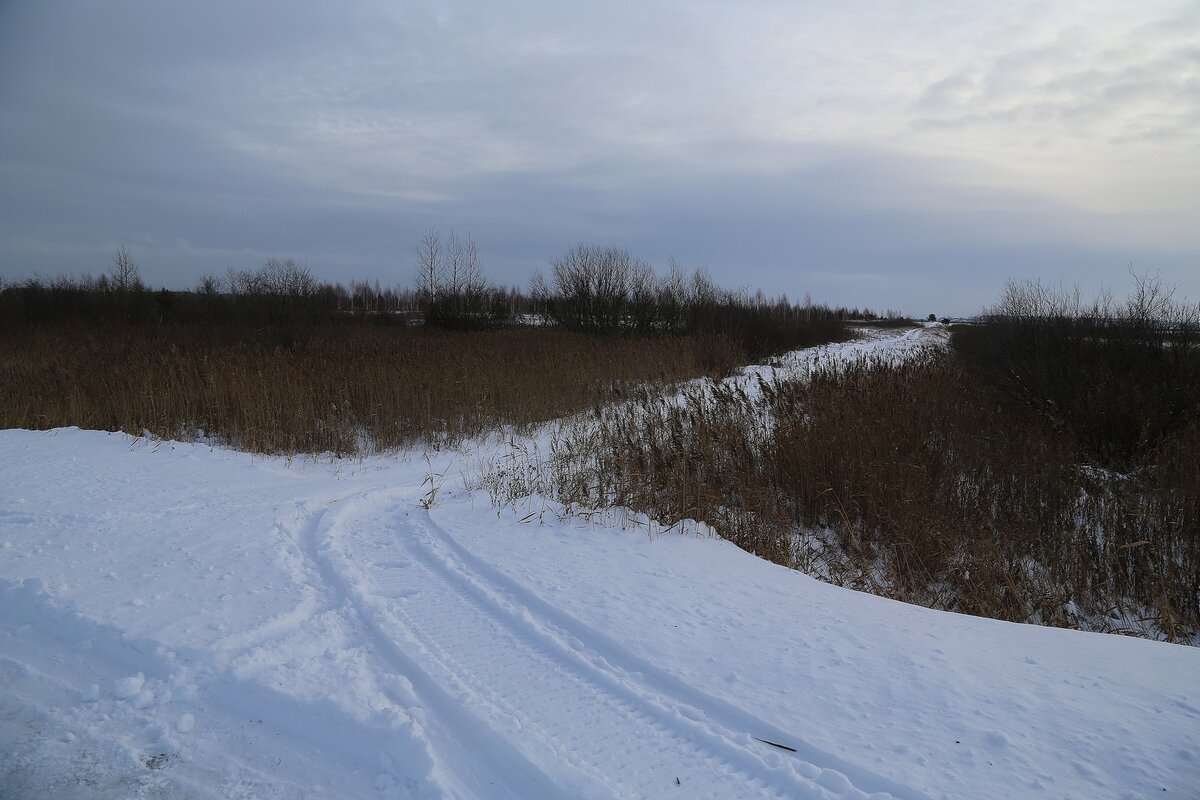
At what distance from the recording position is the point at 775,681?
2916mm

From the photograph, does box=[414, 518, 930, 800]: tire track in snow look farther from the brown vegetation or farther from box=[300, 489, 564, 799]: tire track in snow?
the brown vegetation

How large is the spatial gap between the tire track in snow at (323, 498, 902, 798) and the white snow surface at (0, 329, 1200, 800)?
0.04ft

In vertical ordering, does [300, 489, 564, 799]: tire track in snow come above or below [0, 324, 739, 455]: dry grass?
below

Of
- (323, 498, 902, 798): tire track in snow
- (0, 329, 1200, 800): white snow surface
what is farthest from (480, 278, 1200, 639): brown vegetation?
(323, 498, 902, 798): tire track in snow

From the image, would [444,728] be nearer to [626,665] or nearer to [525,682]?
[525,682]

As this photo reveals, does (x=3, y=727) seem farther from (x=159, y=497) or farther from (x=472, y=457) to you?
(x=472, y=457)

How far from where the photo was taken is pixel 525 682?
291cm

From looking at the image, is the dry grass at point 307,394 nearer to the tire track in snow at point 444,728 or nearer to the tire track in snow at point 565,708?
the tire track in snow at point 565,708

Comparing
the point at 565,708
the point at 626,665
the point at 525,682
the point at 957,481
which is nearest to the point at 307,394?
the point at 525,682

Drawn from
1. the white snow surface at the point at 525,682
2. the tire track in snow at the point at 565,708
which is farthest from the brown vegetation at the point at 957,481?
the tire track in snow at the point at 565,708

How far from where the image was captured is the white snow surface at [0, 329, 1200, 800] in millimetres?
2297

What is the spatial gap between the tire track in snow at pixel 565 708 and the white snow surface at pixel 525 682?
Result: 0.5 inches

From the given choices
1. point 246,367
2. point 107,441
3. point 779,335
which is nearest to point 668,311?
point 779,335

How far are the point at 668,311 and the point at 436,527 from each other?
2362cm
